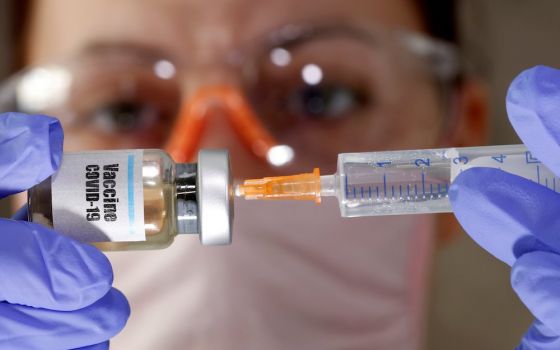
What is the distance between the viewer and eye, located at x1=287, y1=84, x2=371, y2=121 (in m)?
1.60

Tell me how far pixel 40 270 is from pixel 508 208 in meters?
0.66

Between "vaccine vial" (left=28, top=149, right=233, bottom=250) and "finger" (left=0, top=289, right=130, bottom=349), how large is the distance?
0.11 meters

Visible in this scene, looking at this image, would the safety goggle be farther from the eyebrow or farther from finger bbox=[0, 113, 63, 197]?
finger bbox=[0, 113, 63, 197]

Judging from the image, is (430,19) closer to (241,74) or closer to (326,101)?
(326,101)

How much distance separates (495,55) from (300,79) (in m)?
1.00

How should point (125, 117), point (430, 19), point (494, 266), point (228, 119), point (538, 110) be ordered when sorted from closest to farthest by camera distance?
point (538, 110)
point (228, 119)
point (125, 117)
point (430, 19)
point (494, 266)

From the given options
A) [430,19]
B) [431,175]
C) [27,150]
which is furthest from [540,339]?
[430,19]

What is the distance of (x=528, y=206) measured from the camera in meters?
0.88

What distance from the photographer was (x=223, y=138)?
1523 mm

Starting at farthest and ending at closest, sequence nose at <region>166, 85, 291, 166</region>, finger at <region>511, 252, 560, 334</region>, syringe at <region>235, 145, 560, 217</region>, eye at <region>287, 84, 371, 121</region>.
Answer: eye at <region>287, 84, 371, 121</region>, nose at <region>166, 85, 291, 166</region>, syringe at <region>235, 145, 560, 217</region>, finger at <region>511, 252, 560, 334</region>

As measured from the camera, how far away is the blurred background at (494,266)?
220 cm

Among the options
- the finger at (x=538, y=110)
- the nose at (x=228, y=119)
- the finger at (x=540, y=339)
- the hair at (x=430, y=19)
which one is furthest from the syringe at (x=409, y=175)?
the hair at (x=430, y=19)

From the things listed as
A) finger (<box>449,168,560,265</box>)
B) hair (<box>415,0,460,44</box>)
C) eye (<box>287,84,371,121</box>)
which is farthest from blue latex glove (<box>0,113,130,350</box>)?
hair (<box>415,0,460,44</box>)

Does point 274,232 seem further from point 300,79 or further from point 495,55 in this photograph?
point 495,55
